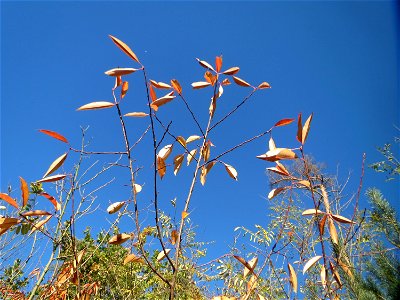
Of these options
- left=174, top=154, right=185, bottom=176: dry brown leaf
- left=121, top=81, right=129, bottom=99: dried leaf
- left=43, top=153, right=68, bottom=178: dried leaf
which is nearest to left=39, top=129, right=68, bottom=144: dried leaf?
left=43, top=153, right=68, bottom=178: dried leaf

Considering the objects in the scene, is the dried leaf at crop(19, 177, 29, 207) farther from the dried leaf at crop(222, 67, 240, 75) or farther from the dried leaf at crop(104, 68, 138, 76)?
the dried leaf at crop(222, 67, 240, 75)

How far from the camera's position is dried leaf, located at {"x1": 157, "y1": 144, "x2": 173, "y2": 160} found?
0.97m

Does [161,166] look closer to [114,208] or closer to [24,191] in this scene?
[114,208]

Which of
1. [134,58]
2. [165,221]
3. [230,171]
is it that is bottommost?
[230,171]

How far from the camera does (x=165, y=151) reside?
98 centimetres

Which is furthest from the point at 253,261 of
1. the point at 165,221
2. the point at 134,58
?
the point at 165,221

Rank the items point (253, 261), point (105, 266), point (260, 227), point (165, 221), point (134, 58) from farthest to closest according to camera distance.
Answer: point (105, 266), point (165, 221), point (260, 227), point (253, 261), point (134, 58)

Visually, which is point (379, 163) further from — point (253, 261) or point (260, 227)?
point (253, 261)

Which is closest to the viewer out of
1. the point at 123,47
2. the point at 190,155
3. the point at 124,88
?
the point at 123,47

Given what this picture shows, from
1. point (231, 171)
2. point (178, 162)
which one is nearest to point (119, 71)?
point (178, 162)

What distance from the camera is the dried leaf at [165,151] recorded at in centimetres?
97

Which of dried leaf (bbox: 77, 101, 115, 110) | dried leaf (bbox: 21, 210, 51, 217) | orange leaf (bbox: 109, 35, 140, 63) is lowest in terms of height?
dried leaf (bbox: 21, 210, 51, 217)

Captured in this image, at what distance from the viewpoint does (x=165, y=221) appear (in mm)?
3260

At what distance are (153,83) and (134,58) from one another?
0.52 feet
